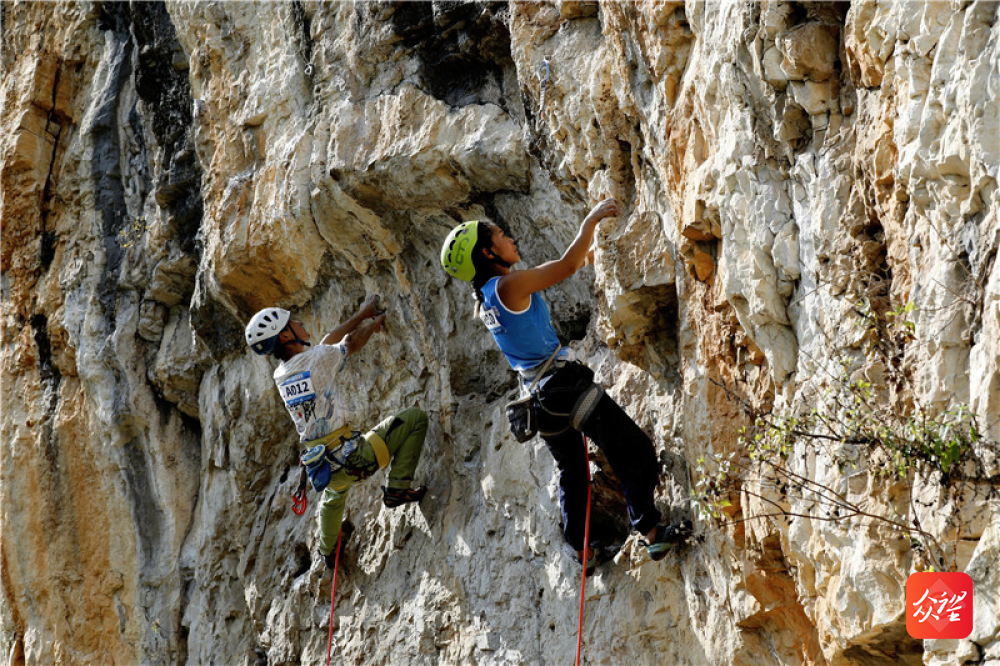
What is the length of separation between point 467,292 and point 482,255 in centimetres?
195

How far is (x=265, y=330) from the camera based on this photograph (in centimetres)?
743

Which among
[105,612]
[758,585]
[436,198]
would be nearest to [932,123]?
[758,585]

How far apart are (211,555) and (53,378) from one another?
2408 mm

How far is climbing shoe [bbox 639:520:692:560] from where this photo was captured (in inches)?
236

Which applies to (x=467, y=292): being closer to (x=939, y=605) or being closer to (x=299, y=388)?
(x=299, y=388)

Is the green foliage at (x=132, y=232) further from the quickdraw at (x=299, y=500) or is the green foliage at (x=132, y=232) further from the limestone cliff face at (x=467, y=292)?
the quickdraw at (x=299, y=500)

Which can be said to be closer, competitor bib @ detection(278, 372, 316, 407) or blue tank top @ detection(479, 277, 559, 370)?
blue tank top @ detection(479, 277, 559, 370)

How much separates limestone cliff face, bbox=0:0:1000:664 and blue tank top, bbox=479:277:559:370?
0.41 metres

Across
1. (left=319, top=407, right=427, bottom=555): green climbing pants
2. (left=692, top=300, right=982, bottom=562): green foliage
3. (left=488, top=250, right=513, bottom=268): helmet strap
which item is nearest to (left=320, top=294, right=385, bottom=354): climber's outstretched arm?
(left=319, top=407, right=427, bottom=555): green climbing pants

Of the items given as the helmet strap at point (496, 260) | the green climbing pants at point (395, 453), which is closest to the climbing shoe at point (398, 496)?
the green climbing pants at point (395, 453)

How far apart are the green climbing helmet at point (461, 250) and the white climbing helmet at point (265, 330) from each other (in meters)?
1.88

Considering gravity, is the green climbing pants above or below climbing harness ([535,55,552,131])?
below

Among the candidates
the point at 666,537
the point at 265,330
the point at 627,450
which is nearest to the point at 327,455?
the point at 265,330

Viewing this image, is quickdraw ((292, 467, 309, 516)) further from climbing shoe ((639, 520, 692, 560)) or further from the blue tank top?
climbing shoe ((639, 520, 692, 560))
